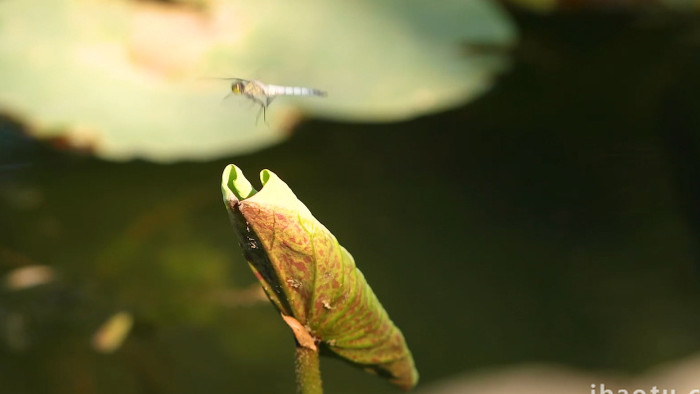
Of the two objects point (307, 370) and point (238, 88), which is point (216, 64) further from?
point (307, 370)

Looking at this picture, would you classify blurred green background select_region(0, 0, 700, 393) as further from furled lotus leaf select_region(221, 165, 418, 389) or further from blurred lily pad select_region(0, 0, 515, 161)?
furled lotus leaf select_region(221, 165, 418, 389)

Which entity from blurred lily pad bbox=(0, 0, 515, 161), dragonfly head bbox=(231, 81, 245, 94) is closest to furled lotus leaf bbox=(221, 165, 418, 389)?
dragonfly head bbox=(231, 81, 245, 94)

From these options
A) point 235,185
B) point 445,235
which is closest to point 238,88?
point 235,185

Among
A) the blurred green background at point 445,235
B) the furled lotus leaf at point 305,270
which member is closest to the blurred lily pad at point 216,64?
the blurred green background at point 445,235

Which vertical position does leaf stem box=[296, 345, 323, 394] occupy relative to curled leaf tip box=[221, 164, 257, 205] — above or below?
below

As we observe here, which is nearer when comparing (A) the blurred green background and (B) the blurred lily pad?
(B) the blurred lily pad

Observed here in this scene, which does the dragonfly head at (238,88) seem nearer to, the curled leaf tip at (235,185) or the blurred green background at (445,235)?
the curled leaf tip at (235,185)
